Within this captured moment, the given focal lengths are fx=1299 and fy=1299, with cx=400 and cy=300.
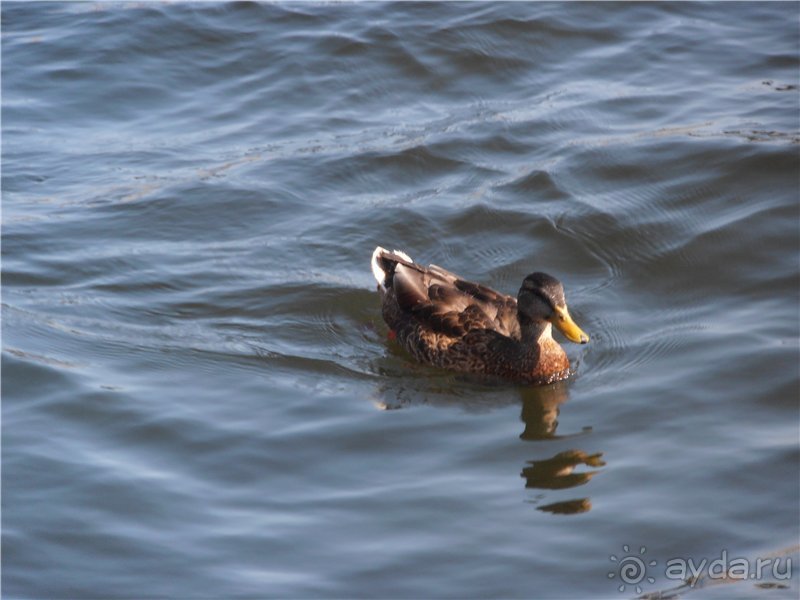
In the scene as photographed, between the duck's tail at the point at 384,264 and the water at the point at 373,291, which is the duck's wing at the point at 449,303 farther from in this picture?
the water at the point at 373,291

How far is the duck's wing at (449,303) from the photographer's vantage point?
9750 mm

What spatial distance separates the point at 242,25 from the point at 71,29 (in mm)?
2230

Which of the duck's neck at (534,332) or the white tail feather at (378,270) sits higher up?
the white tail feather at (378,270)

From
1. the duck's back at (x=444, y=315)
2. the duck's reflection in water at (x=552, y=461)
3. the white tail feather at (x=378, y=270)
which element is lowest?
the duck's reflection in water at (x=552, y=461)

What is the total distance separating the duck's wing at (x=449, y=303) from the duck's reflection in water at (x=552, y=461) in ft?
2.69

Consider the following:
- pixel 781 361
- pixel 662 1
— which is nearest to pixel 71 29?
pixel 662 1

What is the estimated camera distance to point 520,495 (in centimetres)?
755

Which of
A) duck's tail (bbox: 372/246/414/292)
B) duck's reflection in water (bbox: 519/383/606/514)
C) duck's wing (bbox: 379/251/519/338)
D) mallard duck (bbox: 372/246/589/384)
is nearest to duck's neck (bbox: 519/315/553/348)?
mallard duck (bbox: 372/246/589/384)

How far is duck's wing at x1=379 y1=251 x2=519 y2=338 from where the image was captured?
975 centimetres

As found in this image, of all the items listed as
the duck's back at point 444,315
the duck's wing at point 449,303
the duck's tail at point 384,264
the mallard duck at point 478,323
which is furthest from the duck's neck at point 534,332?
the duck's tail at point 384,264

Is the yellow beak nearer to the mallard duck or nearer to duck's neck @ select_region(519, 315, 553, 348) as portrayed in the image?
the mallard duck

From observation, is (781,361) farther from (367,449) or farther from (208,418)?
(208,418)

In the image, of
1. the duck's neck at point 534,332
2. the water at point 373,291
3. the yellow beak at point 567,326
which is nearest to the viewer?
the water at point 373,291

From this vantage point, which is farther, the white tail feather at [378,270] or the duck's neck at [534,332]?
the white tail feather at [378,270]
